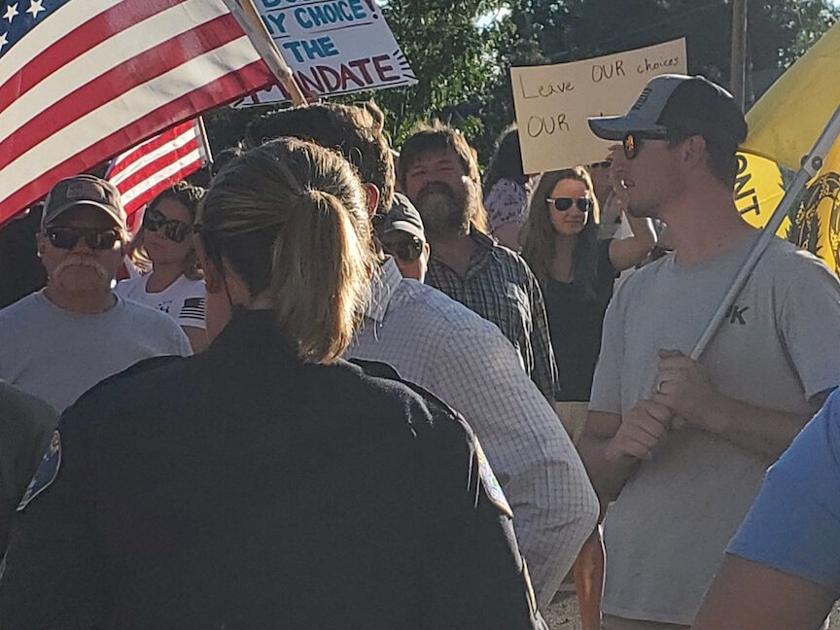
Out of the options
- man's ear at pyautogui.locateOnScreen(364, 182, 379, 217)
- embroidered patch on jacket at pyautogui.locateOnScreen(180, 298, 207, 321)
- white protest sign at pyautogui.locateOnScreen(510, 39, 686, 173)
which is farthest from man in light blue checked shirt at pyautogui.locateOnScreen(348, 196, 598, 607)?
white protest sign at pyautogui.locateOnScreen(510, 39, 686, 173)

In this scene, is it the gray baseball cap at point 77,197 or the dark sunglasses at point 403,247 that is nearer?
the dark sunglasses at point 403,247

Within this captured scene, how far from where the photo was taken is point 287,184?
242 centimetres

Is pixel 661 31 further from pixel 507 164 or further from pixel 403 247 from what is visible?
pixel 403 247

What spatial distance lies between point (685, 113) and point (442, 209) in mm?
1538

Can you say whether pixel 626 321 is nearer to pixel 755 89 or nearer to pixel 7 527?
pixel 7 527

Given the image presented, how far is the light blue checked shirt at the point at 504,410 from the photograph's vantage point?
9.73 feet

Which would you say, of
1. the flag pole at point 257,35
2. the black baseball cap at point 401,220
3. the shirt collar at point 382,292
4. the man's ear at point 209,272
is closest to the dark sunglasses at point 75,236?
the flag pole at point 257,35

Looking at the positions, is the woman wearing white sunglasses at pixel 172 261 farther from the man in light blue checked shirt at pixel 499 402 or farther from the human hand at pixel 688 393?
the man in light blue checked shirt at pixel 499 402

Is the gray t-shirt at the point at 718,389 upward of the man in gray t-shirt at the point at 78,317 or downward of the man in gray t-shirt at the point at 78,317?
downward

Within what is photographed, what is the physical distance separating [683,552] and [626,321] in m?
0.61

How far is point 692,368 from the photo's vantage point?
3615 millimetres

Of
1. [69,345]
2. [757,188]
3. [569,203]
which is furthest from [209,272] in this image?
[569,203]

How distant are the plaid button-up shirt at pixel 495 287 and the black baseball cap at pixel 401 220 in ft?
4.74

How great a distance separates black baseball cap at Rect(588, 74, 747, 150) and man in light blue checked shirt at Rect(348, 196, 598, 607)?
0.98 m
